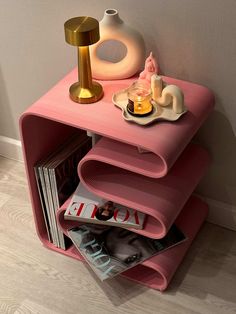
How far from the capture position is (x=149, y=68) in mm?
1333

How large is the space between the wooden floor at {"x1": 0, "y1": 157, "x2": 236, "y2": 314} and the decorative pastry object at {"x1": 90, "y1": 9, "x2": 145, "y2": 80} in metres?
0.67

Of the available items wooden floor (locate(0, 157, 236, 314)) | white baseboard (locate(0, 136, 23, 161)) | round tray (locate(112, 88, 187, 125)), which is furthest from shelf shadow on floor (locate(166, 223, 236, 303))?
white baseboard (locate(0, 136, 23, 161))

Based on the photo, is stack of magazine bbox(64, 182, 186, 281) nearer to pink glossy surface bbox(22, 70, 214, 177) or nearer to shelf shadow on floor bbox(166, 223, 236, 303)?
shelf shadow on floor bbox(166, 223, 236, 303)

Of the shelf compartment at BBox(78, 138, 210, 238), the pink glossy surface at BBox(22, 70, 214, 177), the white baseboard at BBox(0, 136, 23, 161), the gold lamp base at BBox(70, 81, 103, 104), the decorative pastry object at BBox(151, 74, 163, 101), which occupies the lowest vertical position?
the white baseboard at BBox(0, 136, 23, 161)

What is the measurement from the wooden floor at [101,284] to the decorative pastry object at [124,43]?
669 mm

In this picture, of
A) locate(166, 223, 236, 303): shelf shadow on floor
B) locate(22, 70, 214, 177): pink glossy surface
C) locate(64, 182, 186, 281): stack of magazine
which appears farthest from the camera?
locate(166, 223, 236, 303): shelf shadow on floor

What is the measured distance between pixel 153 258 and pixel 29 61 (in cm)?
82

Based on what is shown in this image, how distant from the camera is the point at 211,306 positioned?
1.48 metres

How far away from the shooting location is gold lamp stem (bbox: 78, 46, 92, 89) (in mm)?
1292

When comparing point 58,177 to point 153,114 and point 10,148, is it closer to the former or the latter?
point 153,114

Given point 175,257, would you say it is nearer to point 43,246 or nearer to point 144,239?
point 144,239

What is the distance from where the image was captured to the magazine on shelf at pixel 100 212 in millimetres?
1384

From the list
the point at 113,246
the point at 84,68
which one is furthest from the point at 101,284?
the point at 84,68

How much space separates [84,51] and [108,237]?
0.61 m
